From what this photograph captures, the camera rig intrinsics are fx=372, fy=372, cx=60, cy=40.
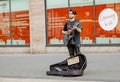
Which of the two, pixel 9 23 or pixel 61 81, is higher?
pixel 9 23

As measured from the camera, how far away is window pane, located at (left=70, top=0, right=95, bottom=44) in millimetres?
18406

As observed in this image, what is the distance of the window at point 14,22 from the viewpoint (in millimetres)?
20547

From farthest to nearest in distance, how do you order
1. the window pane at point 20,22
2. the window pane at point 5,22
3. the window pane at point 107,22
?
the window pane at point 5,22 < the window pane at point 20,22 < the window pane at point 107,22

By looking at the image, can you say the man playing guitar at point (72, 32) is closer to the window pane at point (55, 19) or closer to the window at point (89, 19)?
the window at point (89, 19)

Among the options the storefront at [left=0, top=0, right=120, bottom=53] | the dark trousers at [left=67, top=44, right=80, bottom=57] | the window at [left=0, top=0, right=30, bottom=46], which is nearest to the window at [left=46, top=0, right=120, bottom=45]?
the storefront at [left=0, top=0, right=120, bottom=53]

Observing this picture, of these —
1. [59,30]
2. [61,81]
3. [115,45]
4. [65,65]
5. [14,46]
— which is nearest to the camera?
[61,81]

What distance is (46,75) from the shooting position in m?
11.2

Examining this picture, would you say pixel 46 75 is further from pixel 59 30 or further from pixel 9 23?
pixel 9 23

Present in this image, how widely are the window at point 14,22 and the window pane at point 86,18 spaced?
3.24 m

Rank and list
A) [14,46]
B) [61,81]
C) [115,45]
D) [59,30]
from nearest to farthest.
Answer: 1. [61,81]
2. [115,45]
3. [59,30]
4. [14,46]

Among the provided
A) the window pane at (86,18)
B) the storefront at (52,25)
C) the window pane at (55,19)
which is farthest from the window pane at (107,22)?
the window pane at (55,19)

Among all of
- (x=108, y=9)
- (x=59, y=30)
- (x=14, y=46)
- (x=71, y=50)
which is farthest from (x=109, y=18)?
(x=71, y=50)

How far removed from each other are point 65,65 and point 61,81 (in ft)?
2.96

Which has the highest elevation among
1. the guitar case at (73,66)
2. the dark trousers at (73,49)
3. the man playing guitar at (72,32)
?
the man playing guitar at (72,32)
